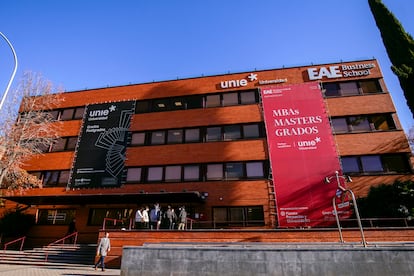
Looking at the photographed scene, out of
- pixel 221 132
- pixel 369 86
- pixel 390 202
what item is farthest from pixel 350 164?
pixel 221 132

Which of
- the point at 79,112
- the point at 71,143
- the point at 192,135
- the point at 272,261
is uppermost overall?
the point at 79,112

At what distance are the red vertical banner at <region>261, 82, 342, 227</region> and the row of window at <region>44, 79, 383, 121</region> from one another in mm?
1393

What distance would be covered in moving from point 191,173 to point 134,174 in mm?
5118

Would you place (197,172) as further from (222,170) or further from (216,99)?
(216,99)

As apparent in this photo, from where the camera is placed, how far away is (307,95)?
21797mm

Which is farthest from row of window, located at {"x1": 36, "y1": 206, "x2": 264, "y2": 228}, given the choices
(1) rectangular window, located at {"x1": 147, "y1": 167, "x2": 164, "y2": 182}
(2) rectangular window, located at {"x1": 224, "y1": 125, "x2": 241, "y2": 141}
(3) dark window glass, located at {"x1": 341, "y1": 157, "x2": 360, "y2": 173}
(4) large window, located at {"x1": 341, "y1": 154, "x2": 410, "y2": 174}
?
(4) large window, located at {"x1": 341, "y1": 154, "x2": 410, "y2": 174}

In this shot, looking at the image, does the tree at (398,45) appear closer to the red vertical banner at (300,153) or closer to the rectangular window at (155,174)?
the red vertical banner at (300,153)

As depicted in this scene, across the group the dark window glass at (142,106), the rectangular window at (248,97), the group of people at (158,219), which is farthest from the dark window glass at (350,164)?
the dark window glass at (142,106)

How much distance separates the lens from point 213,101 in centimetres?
2383

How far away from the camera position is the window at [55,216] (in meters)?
21.7

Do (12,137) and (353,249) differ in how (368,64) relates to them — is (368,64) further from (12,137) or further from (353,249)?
(12,137)

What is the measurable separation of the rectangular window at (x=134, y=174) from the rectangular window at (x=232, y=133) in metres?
8.09

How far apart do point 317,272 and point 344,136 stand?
14.0m

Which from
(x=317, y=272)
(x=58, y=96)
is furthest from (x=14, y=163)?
(x=317, y=272)
